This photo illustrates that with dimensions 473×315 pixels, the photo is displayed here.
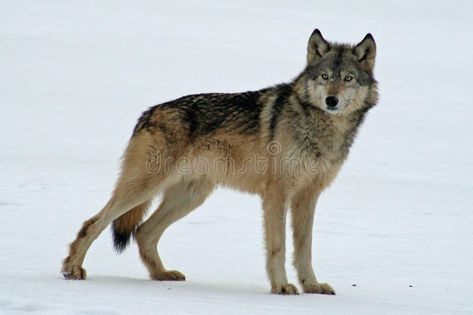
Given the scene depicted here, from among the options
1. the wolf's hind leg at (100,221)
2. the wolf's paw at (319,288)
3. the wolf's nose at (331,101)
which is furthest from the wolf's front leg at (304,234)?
the wolf's hind leg at (100,221)

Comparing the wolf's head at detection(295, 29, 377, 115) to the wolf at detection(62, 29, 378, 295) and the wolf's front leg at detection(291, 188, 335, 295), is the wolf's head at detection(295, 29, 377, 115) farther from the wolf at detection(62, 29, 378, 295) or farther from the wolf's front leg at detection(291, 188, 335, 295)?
the wolf's front leg at detection(291, 188, 335, 295)

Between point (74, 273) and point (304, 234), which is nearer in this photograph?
point (74, 273)

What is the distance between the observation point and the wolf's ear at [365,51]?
6652 millimetres

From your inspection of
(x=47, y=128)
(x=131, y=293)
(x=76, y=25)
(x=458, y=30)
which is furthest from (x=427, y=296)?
(x=458, y=30)

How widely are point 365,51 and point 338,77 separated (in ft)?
1.52

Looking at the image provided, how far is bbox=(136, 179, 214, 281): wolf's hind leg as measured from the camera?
7.04 meters

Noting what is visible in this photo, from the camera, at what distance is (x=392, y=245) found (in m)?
8.48

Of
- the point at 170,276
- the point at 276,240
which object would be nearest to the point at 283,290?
the point at 276,240

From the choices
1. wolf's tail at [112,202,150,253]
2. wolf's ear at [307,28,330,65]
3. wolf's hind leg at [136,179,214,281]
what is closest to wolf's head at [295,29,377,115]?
wolf's ear at [307,28,330,65]

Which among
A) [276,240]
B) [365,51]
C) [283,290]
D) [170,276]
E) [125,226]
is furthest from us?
[125,226]

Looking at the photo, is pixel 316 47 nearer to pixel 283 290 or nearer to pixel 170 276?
pixel 283 290

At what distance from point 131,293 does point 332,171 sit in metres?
2.03

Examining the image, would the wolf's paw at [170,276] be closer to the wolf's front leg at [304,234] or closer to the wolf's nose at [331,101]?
the wolf's front leg at [304,234]

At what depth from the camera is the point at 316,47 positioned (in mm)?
6715
